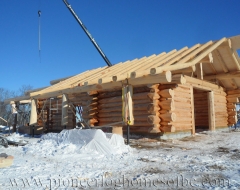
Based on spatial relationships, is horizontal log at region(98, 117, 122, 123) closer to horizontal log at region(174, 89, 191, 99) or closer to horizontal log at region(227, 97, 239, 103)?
horizontal log at region(174, 89, 191, 99)

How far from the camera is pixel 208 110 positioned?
13.9 m

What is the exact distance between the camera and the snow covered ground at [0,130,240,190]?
4125 mm

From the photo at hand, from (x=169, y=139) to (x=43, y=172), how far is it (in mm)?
6501

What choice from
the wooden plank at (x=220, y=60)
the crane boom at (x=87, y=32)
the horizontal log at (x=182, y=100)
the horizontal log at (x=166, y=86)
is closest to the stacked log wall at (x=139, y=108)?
the horizontal log at (x=166, y=86)

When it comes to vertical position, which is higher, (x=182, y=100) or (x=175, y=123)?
(x=182, y=100)

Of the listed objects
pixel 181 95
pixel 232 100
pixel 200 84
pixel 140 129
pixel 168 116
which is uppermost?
pixel 200 84

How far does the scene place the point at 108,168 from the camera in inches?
212

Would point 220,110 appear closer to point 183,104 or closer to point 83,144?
point 183,104

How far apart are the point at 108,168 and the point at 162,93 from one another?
5567 mm

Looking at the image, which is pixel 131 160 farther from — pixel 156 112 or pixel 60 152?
pixel 156 112

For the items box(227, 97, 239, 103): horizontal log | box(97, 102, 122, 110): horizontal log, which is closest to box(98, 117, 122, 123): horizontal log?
box(97, 102, 122, 110): horizontal log

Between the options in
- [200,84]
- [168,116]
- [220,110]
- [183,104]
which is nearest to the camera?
[168,116]

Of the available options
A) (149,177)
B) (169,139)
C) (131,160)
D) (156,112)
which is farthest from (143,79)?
(149,177)

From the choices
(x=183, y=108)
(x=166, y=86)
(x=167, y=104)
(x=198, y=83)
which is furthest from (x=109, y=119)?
(x=198, y=83)
